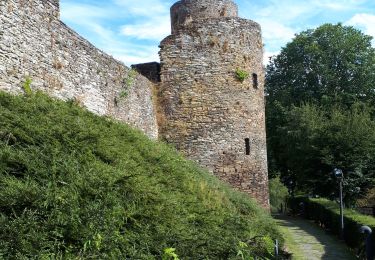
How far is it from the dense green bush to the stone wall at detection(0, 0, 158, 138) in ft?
21.7

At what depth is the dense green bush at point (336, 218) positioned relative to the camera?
13.2 m

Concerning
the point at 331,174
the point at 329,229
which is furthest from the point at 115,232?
the point at 331,174

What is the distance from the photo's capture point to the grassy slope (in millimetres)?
4832

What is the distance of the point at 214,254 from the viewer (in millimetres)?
6180

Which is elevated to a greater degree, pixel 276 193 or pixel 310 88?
pixel 310 88

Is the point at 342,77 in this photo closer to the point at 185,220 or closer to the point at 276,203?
the point at 276,203

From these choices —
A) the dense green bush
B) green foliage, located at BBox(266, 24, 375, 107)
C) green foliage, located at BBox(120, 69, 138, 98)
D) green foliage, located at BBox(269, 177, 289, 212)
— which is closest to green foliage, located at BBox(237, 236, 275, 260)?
the dense green bush

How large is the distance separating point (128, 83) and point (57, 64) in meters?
3.58

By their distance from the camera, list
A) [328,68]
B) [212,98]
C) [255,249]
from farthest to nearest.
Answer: [328,68]
[212,98]
[255,249]

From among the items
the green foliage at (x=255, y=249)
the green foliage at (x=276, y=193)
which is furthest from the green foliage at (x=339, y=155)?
the green foliage at (x=276, y=193)

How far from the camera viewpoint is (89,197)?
5676 millimetres

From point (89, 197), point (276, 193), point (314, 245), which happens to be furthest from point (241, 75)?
point (276, 193)

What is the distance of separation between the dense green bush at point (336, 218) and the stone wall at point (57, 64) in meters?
6.62

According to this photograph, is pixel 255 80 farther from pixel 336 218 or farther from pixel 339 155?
pixel 339 155
